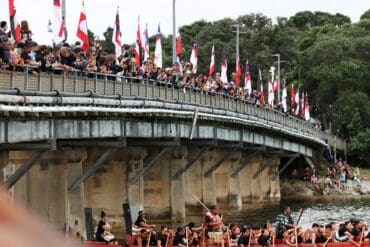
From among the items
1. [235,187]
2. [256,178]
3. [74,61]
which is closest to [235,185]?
[235,187]

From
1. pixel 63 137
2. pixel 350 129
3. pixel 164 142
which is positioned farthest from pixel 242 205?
pixel 63 137

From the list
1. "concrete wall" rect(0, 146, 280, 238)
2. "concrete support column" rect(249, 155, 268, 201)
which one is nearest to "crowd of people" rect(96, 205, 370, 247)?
"concrete wall" rect(0, 146, 280, 238)

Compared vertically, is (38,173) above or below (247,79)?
below

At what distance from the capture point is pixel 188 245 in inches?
1239

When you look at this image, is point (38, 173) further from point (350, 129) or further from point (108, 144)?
point (350, 129)

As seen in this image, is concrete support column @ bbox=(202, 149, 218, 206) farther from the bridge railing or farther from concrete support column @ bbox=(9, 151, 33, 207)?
concrete support column @ bbox=(9, 151, 33, 207)

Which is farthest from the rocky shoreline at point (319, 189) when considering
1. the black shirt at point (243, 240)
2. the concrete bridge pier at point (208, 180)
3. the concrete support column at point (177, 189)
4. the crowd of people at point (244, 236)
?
the black shirt at point (243, 240)

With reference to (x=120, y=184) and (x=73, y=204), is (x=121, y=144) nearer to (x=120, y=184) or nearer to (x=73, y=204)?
(x=73, y=204)

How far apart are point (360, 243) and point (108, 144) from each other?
1259 cm

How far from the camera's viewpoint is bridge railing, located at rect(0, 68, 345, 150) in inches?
1017

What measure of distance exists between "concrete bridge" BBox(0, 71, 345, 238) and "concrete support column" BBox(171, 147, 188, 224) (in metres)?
0.07

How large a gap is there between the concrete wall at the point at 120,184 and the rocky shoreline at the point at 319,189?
583 inches

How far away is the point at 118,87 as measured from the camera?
36.7 m

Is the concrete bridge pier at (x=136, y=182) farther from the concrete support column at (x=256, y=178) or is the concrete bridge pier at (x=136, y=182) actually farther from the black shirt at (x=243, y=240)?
the concrete support column at (x=256, y=178)
